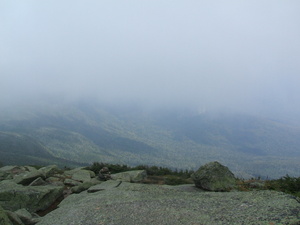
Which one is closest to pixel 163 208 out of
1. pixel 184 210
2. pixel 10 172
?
pixel 184 210

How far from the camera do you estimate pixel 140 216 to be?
12.4 m

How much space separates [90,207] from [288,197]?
10267 mm

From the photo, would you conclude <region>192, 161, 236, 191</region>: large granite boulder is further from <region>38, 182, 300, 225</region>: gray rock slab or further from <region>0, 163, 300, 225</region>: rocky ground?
<region>38, 182, 300, 225</region>: gray rock slab

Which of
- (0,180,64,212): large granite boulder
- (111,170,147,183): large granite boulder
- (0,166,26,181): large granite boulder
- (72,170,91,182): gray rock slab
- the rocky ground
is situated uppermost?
the rocky ground

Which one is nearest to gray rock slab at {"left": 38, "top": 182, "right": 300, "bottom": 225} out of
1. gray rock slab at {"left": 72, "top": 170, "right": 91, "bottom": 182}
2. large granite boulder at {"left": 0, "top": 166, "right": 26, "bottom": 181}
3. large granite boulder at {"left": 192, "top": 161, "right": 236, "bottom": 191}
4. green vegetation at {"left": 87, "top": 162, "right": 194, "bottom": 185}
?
large granite boulder at {"left": 192, "top": 161, "right": 236, "bottom": 191}

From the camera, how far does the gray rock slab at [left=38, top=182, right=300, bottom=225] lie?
10.4 meters

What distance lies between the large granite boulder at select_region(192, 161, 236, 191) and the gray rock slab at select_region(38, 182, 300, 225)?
4.22 m

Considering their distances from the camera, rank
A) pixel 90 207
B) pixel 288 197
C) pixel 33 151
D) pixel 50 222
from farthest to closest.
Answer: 1. pixel 33 151
2. pixel 90 207
3. pixel 50 222
4. pixel 288 197

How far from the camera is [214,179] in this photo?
1973cm

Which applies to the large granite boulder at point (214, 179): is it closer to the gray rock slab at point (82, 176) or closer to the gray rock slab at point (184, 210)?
the gray rock slab at point (184, 210)

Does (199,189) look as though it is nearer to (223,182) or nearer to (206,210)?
(223,182)

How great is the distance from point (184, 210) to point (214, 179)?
26.2 feet

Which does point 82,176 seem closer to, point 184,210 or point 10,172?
point 10,172

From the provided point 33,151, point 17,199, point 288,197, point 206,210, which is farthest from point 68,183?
point 33,151
